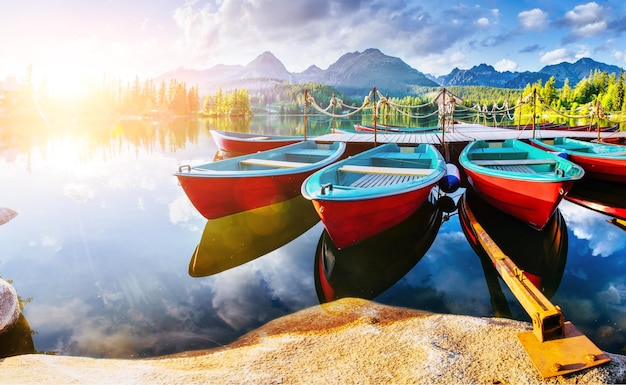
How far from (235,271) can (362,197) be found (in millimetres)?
2893

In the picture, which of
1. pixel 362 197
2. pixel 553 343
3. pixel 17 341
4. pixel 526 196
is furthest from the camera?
pixel 526 196

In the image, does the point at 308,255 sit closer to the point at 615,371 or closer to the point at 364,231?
the point at 364,231

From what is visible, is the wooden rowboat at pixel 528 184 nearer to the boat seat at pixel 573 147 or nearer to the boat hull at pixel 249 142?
the boat seat at pixel 573 147

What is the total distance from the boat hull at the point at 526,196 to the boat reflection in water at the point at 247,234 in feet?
15.3

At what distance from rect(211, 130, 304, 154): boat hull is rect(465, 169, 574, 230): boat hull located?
451 inches

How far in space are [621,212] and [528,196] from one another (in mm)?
4686

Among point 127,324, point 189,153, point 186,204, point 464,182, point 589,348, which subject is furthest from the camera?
point 189,153

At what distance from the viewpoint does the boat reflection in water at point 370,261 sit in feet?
20.2

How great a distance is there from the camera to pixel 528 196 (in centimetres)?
792

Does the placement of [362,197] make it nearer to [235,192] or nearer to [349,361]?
[349,361]

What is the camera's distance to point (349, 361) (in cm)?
369

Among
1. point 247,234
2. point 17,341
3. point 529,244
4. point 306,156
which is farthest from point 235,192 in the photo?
point 529,244

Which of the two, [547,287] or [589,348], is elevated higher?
[589,348]

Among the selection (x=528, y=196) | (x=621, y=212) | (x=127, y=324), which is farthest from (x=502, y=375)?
(x=621, y=212)
